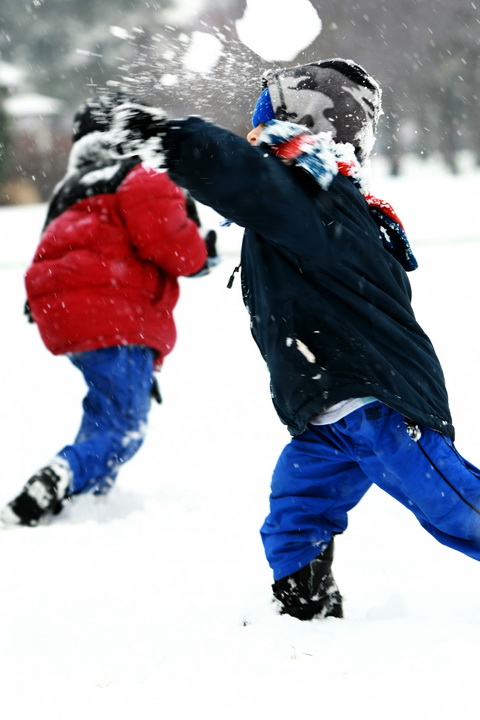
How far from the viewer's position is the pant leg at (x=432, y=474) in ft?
5.40

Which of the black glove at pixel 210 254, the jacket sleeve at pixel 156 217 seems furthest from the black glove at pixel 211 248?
the jacket sleeve at pixel 156 217

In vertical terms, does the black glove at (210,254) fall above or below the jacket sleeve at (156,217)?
below

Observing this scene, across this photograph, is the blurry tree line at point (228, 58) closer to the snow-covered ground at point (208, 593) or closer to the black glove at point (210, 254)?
the black glove at point (210, 254)

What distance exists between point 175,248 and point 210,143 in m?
1.49

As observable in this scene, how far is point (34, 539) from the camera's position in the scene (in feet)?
8.49

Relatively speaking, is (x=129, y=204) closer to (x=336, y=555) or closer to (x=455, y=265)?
(x=336, y=555)

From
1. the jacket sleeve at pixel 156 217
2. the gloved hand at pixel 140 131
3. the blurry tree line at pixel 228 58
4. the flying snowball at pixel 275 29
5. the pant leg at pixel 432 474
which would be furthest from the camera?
the jacket sleeve at pixel 156 217

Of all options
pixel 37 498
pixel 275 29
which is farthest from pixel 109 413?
pixel 275 29

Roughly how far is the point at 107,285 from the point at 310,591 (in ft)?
4.57

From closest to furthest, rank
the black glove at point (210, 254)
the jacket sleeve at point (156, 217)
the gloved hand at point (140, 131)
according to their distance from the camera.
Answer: the gloved hand at point (140, 131) → the jacket sleeve at point (156, 217) → the black glove at point (210, 254)

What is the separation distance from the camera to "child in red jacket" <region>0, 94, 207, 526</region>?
2816 millimetres

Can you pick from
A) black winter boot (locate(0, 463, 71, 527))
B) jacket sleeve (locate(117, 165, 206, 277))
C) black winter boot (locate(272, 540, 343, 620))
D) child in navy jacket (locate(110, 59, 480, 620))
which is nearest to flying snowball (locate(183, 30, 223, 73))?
child in navy jacket (locate(110, 59, 480, 620))

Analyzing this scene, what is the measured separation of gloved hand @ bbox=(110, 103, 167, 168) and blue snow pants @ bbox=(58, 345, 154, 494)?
1536 mm

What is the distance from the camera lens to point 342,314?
1.64 meters
